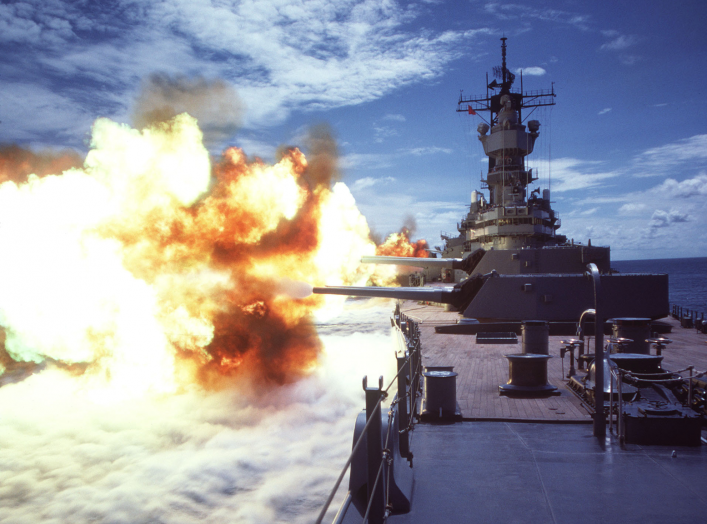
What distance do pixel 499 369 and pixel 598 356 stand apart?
5.06 metres

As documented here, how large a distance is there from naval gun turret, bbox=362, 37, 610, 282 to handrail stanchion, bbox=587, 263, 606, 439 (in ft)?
21.8

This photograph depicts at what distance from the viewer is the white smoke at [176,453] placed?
29.7 ft

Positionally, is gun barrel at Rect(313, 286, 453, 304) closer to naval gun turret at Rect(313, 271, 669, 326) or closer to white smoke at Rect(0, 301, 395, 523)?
white smoke at Rect(0, 301, 395, 523)

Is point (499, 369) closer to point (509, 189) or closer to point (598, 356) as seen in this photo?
point (598, 356)

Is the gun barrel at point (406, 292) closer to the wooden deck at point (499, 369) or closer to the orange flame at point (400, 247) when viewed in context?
the wooden deck at point (499, 369)

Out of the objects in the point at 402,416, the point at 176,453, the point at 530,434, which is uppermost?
the point at 402,416

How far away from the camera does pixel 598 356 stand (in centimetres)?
558

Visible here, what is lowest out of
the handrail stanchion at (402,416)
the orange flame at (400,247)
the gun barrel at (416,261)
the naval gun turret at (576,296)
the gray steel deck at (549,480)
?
the gray steel deck at (549,480)

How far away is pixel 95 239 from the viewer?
11812 mm

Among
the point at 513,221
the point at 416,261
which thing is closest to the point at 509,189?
the point at 513,221

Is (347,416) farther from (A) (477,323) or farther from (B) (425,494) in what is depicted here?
(B) (425,494)

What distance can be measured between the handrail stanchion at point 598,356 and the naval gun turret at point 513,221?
21.8ft

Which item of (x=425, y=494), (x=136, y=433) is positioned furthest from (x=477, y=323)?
(x=425, y=494)

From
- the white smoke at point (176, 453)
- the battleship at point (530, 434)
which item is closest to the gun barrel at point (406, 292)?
the battleship at point (530, 434)
